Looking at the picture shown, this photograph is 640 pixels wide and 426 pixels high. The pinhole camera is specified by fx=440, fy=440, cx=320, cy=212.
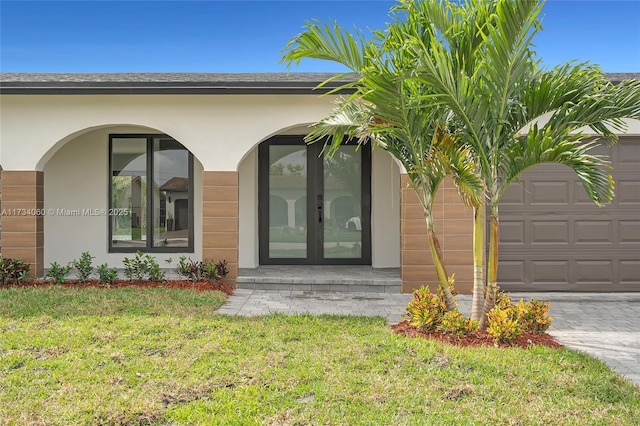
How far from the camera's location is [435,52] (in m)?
3.77

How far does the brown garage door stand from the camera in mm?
7168

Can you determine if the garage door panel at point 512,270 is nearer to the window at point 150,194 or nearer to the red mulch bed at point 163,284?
the red mulch bed at point 163,284

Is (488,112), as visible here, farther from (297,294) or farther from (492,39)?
(297,294)

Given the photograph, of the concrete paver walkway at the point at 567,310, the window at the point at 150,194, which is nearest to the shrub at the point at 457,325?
the concrete paver walkway at the point at 567,310

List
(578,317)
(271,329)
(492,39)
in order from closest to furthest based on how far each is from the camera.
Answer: (492,39)
(271,329)
(578,317)

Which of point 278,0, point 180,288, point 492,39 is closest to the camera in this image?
point 492,39

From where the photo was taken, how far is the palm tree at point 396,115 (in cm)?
410

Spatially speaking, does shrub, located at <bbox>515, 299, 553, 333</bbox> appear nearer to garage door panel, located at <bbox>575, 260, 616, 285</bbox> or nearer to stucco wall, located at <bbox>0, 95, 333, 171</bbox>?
garage door panel, located at <bbox>575, 260, 616, 285</bbox>

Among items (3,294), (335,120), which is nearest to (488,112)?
(335,120)

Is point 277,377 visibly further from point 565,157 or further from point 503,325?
point 565,157

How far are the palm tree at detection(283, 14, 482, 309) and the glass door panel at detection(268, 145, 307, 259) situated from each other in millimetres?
4271

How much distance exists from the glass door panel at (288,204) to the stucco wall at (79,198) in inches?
113

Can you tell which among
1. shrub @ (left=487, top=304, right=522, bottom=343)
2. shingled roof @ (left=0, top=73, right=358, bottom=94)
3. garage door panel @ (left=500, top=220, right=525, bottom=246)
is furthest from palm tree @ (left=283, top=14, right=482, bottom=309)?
garage door panel @ (left=500, top=220, right=525, bottom=246)

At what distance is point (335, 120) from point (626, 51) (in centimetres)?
1554
